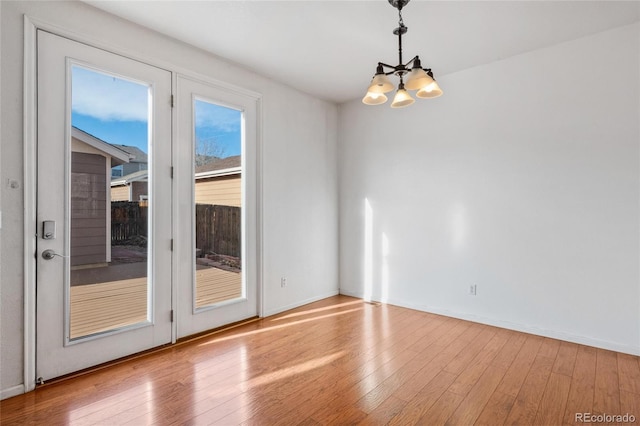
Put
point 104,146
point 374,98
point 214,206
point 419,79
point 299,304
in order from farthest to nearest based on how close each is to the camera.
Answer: point 299,304 < point 214,206 < point 104,146 < point 374,98 < point 419,79

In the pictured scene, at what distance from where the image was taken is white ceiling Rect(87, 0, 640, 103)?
263 cm

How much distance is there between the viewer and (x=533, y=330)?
340 centimetres

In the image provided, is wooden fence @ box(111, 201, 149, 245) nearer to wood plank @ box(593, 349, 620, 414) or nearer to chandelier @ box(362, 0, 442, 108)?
chandelier @ box(362, 0, 442, 108)

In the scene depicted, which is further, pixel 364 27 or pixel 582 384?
pixel 364 27

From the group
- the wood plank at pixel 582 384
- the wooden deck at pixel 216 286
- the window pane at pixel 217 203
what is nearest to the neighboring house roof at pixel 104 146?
the window pane at pixel 217 203

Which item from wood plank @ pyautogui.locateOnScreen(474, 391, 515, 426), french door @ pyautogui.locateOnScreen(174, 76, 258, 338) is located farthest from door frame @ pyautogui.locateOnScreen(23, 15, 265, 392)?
wood plank @ pyautogui.locateOnScreen(474, 391, 515, 426)

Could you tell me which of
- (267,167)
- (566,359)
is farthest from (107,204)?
(566,359)

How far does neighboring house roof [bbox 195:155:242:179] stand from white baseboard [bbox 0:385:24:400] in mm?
2055

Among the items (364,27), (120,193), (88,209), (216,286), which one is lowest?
(216,286)

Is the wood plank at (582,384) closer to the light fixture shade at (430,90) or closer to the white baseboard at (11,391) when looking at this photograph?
the light fixture shade at (430,90)

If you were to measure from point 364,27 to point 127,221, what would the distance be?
266cm

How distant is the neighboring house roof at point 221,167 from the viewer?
3.42m

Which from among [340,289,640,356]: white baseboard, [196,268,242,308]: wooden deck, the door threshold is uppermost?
[196,268,242,308]: wooden deck

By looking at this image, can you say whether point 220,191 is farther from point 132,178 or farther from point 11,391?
point 11,391
